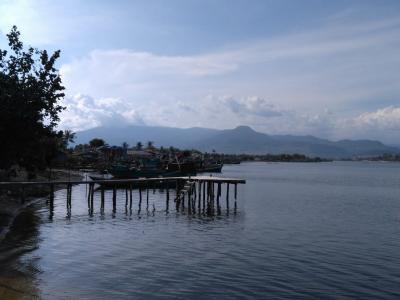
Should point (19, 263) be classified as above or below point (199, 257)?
above

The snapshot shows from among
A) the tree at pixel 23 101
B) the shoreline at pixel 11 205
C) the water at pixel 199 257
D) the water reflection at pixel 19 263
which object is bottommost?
the water at pixel 199 257

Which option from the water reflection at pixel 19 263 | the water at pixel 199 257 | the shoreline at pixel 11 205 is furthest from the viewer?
the shoreline at pixel 11 205

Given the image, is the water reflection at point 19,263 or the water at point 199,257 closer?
the water reflection at point 19,263

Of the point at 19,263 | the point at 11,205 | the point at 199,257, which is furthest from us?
the point at 11,205

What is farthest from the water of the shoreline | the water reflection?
the shoreline

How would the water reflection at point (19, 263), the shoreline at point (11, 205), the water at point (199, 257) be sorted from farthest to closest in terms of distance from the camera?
the shoreline at point (11, 205) < the water at point (199, 257) < the water reflection at point (19, 263)

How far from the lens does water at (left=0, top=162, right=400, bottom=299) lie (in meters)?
16.4

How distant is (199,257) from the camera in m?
21.7

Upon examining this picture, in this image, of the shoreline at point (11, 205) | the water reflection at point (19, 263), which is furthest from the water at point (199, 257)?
the shoreline at point (11, 205)

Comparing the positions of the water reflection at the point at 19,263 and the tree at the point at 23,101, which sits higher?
the tree at the point at 23,101

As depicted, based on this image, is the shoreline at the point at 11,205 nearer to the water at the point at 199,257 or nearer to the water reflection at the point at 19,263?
the water reflection at the point at 19,263

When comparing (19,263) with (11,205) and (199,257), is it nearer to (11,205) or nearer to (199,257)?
(199,257)

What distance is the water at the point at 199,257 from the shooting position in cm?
1638

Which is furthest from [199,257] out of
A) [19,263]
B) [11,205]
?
[11,205]
